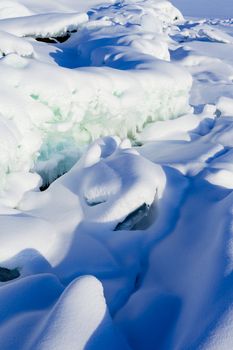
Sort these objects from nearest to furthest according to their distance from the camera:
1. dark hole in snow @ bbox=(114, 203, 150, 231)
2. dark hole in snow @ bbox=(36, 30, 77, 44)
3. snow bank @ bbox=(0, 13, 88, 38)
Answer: dark hole in snow @ bbox=(114, 203, 150, 231)
snow bank @ bbox=(0, 13, 88, 38)
dark hole in snow @ bbox=(36, 30, 77, 44)

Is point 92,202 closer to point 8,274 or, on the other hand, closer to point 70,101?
point 8,274

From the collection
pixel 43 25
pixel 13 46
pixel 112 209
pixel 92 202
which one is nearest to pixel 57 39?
pixel 43 25

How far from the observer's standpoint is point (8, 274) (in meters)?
2.61

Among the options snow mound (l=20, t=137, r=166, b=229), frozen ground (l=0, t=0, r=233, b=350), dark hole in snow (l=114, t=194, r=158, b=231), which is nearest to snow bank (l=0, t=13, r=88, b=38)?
frozen ground (l=0, t=0, r=233, b=350)

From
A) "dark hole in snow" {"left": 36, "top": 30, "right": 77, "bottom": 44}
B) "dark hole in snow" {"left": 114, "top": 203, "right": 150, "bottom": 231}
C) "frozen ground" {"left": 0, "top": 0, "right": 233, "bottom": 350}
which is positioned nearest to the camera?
"frozen ground" {"left": 0, "top": 0, "right": 233, "bottom": 350}

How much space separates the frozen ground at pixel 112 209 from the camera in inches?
71.8

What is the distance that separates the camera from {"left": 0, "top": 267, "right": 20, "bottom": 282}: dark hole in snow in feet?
8.53

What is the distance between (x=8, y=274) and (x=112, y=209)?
2.97 ft

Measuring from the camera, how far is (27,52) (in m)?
5.47

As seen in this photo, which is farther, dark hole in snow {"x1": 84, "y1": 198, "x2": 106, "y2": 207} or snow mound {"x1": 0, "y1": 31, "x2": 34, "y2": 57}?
snow mound {"x1": 0, "y1": 31, "x2": 34, "y2": 57}

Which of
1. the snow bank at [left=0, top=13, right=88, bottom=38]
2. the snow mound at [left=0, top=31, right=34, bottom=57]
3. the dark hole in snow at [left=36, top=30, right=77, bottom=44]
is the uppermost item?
the snow mound at [left=0, top=31, right=34, bottom=57]

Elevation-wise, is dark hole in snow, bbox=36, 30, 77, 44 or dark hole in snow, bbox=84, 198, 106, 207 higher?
dark hole in snow, bbox=84, 198, 106, 207

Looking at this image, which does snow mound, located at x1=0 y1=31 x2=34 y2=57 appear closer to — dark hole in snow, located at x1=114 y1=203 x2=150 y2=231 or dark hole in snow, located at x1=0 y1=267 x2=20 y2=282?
dark hole in snow, located at x1=114 y1=203 x2=150 y2=231

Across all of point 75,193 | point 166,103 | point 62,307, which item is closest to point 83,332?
point 62,307
